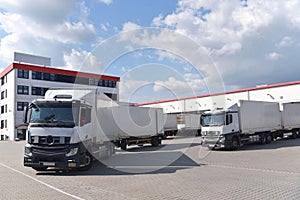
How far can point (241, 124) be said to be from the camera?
19656 mm

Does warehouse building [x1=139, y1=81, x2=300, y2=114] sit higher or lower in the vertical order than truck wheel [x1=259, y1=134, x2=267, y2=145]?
higher

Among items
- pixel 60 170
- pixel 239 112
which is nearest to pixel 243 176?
pixel 60 170

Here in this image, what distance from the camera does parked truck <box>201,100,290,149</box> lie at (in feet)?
60.7

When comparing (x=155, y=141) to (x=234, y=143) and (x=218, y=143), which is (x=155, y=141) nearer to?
(x=218, y=143)

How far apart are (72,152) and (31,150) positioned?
1.55m

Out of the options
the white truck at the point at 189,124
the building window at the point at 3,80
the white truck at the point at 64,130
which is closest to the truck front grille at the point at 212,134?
the white truck at the point at 64,130

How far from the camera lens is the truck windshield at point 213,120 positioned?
1864 cm

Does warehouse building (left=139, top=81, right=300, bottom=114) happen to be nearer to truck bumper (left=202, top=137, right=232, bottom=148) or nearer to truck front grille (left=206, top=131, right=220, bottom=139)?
truck front grille (left=206, top=131, right=220, bottom=139)

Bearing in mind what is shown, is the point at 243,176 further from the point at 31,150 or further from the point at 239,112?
the point at 239,112

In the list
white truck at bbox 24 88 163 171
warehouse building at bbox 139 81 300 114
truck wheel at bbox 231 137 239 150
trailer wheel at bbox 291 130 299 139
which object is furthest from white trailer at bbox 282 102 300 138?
white truck at bbox 24 88 163 171

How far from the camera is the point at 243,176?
31.8 feet

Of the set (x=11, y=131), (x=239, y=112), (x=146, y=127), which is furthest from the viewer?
(x=11, y=131)

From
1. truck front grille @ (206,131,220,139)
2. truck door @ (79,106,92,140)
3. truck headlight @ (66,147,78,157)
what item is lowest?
truck headlight @ (66,147,78,157)

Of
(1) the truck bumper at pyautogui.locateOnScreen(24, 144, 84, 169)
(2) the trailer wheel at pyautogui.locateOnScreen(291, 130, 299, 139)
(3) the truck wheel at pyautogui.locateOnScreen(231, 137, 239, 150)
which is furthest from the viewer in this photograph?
(2) the trailer wheel at pyautogui.locateOnScreen(291, 130, 299, 139)
